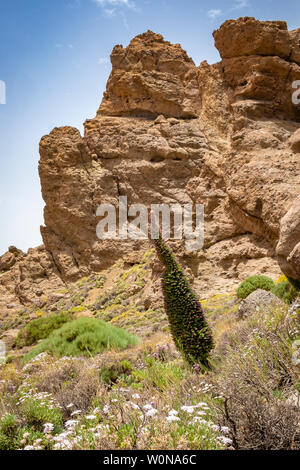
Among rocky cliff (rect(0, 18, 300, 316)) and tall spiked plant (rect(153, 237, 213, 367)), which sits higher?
rocky cliff (rect(0, 18, 300, 316))

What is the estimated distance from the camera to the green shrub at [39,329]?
56.1ft

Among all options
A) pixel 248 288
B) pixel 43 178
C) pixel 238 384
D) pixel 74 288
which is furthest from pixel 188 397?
pixel 43 178

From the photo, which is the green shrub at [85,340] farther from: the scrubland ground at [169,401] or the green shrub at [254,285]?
the green shrub at [254,285]

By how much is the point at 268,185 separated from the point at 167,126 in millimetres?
12535

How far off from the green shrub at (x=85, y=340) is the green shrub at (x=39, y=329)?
6918mm

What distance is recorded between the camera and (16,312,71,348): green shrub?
17.1 meters

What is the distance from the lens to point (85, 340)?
942 cm

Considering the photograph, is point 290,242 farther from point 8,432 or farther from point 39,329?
point 39,329

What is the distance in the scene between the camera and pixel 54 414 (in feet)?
14.0

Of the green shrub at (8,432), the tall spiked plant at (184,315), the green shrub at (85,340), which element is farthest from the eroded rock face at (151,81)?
the green shrub at (8,432)

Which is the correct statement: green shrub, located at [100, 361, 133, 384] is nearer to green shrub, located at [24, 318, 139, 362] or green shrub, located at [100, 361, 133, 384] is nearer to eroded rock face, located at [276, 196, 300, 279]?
green shrub, located at [24, 318, 139, 362]

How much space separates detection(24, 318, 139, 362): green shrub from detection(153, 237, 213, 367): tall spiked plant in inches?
125

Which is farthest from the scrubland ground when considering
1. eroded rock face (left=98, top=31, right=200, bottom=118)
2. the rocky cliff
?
eroded rock face (left=98, top=31, right=200, bottom=118)
